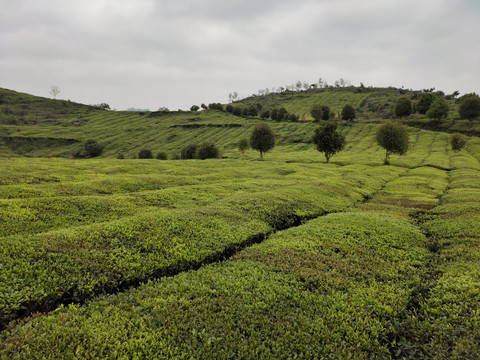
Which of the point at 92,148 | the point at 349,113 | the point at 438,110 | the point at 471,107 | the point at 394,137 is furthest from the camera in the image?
the point at 349,113

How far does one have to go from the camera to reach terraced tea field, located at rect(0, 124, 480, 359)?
8227 millimetres

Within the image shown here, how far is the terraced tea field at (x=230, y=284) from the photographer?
8227 mm

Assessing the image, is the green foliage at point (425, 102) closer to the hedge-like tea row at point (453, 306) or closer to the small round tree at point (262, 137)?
the small round tree at point (262, 137)

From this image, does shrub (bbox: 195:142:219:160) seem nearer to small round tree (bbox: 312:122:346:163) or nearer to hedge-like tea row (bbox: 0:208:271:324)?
small round tree (bbox: 312:122:346:163)

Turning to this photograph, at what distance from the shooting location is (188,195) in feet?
92.8

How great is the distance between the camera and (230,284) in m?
11.4

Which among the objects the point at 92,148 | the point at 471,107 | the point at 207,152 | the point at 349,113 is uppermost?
the point at 349,113

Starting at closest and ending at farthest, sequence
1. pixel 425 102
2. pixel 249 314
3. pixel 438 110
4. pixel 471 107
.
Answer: pixel 249 314, pixel 471 107, pixel 438 110, pixel 425 102

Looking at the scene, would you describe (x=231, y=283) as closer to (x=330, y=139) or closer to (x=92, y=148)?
(x=330, y=139)

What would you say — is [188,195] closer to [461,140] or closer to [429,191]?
[429,191]

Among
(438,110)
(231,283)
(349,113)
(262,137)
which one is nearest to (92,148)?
(262,137)

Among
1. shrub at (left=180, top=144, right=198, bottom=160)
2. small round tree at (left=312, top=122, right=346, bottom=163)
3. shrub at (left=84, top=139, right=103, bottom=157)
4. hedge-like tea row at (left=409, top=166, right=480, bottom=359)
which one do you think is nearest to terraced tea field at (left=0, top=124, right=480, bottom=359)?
hedge-like tea row at (left=409, top=166, right=480, bottom=359)

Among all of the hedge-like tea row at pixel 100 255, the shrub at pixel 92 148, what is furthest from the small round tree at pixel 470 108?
the shrub at pixel 92 148

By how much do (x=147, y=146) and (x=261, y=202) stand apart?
6428 inches
